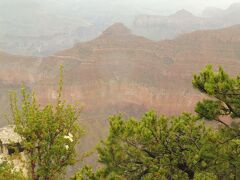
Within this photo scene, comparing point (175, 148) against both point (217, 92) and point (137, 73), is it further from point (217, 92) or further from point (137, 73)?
point (137, 73)

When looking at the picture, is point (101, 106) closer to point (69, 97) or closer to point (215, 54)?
point (69, 97)

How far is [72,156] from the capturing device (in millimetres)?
15688

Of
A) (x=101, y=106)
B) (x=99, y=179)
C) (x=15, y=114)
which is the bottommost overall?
(x=101, y=106)

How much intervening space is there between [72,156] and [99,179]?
395 cm

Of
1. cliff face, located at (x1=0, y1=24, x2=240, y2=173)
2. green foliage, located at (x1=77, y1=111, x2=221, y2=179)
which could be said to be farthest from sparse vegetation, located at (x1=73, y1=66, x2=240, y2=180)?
cliff face, located at (x1=0, y1=24, x2=240, y2=173)

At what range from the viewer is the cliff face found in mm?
124375

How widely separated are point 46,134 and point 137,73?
419ft

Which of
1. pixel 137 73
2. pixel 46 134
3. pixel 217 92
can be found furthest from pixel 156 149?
pixel 137 73

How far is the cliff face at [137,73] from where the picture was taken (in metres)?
124

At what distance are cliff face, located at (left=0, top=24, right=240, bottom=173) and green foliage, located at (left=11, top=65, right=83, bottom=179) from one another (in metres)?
94.0

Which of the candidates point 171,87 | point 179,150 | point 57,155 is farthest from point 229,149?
point 171,87

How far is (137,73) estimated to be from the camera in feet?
465

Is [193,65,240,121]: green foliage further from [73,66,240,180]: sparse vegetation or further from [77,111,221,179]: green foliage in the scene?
[77,111,221,179]: green foliage

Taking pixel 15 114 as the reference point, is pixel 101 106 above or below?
below
